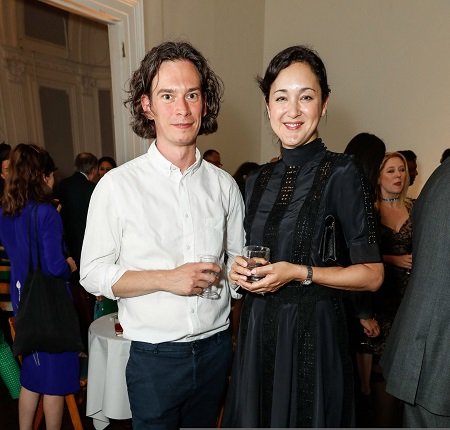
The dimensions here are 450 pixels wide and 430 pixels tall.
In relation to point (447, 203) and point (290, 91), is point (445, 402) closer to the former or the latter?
point (447, 203)

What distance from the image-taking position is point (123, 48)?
3795 millimetres

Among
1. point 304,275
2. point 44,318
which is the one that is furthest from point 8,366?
point 304,275

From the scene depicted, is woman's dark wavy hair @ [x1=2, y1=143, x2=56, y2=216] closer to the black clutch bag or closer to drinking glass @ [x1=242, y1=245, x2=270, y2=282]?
drinking glass @ [x1=242, y1=245, x2=270, y2=282]

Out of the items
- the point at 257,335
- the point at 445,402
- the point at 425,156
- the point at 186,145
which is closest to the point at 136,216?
the point at 186,145

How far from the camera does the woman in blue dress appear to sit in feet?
7.71

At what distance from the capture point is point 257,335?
1383mm

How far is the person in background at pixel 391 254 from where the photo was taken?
105 inches

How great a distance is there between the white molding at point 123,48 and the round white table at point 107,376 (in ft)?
6.58

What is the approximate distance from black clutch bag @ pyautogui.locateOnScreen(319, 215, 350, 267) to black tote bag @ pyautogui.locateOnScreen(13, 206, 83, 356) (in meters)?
1.63

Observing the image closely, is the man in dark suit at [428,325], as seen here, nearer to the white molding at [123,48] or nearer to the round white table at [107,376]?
the round white table at [107,376]

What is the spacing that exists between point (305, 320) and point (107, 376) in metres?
1.37

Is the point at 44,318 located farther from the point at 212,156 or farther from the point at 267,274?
the point at 212,156

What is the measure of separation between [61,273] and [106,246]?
3.62 feet

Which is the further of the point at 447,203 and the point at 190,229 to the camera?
the point at 190,229
